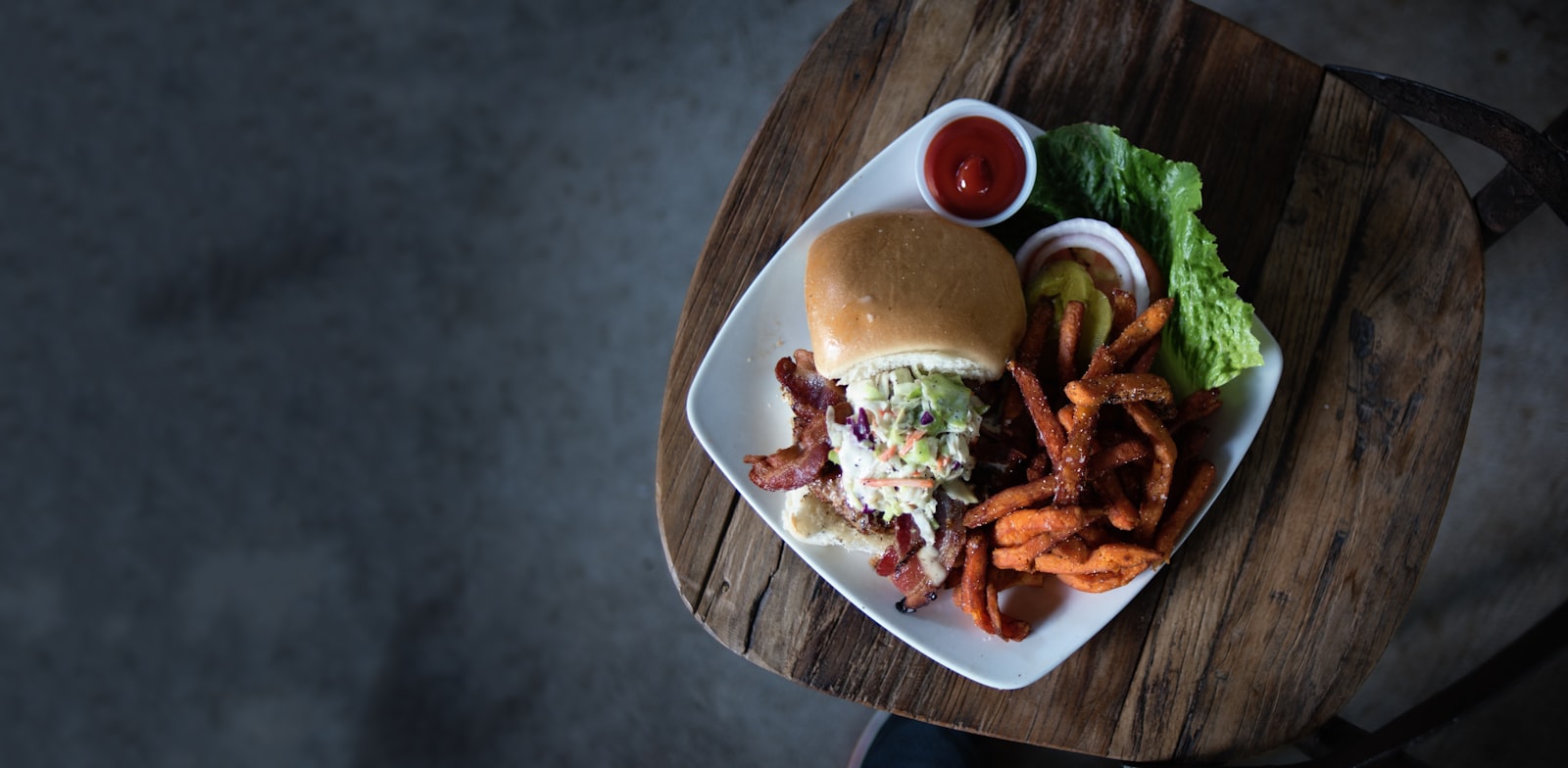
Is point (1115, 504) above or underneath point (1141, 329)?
underneath

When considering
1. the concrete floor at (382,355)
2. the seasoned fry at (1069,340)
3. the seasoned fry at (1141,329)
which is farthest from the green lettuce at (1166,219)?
the concrete floor at (382,355)

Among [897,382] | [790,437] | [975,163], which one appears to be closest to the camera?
[897,382]

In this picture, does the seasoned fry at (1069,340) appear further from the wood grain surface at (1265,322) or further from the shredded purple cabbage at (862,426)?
the wood grain surface at (1265,322)

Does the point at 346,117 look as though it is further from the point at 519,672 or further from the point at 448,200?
the point at 519,672

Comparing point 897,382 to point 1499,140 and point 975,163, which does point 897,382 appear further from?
point 1499,140

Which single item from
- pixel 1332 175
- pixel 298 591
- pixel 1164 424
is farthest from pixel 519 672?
pixel 1332 175

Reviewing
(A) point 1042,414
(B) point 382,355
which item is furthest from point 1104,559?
(B) point 382,355
